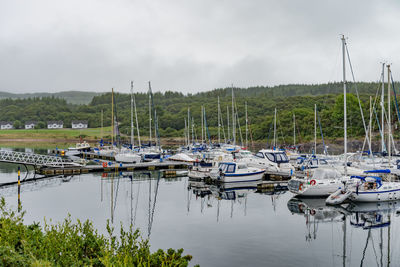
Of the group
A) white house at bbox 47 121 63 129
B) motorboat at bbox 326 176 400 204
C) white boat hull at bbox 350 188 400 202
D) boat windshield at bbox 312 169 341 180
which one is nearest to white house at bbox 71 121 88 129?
white house at bbox 47 121 63 129

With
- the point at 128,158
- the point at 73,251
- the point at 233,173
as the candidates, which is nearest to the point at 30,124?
the point at 128,158

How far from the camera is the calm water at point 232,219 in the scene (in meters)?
16.8

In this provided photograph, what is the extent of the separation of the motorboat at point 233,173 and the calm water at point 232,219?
3.53 feet

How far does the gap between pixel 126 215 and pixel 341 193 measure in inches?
600

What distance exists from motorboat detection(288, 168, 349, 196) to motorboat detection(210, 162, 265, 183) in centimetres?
748

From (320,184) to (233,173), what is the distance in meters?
9.33

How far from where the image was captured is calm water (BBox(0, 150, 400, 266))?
16.8 m

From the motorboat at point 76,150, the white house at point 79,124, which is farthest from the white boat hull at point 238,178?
the white house at point 79,124

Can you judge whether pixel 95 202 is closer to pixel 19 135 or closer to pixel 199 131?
pixel 199 131

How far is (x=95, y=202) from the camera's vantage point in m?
28.6

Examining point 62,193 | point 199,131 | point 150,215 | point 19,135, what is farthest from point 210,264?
point 19,135

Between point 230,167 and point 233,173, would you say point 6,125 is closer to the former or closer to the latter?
point 230,167

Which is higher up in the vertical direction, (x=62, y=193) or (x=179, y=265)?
(x=179, y=265)

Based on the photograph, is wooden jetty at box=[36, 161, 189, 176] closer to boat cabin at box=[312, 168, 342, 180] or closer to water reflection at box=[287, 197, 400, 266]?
boat cabin at box=[312, 168, 342, 180]
